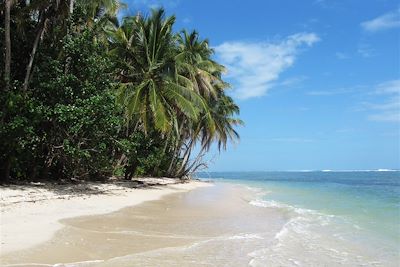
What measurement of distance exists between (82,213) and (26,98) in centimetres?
449

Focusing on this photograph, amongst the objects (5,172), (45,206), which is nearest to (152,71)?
(5,172)

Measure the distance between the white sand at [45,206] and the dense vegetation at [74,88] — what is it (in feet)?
4.07

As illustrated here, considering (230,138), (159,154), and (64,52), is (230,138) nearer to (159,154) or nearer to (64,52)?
(159,154)

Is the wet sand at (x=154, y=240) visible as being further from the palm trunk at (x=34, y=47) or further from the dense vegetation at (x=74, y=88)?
the palm trunk at (x=34, y=47)

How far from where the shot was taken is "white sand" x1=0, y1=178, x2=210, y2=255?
7.04 metres

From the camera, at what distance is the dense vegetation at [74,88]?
12.6 m

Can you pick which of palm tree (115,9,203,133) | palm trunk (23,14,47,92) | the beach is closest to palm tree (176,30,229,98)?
palm tree (115,9,203,133)

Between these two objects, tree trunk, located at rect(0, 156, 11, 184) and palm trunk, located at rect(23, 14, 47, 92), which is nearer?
palm trunk, located at rect(23, 14, 47, 92)

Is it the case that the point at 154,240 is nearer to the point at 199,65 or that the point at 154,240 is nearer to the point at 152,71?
the point at 152,71

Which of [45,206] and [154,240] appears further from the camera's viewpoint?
[45,206]

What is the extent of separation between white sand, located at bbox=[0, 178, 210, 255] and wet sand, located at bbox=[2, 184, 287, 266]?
354 mm

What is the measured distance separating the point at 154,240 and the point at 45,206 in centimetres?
447

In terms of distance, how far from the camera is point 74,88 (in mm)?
13461

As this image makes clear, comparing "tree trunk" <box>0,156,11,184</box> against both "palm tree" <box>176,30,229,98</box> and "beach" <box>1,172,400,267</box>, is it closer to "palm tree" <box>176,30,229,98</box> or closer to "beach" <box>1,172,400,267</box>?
"beach" <box>1,172,400,267</box>
